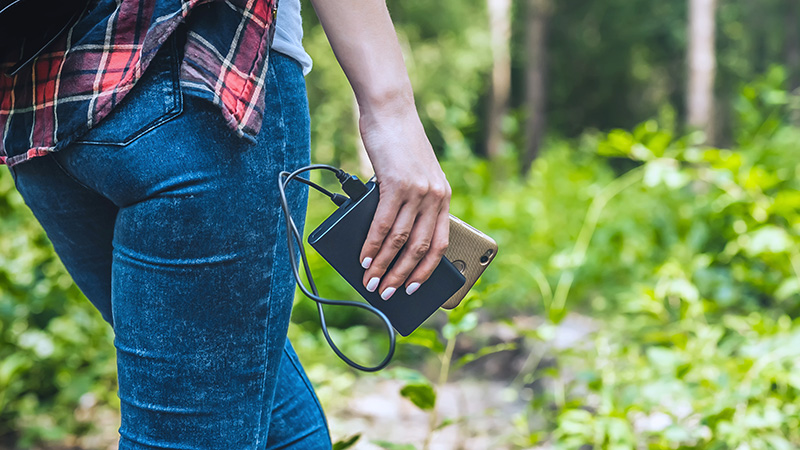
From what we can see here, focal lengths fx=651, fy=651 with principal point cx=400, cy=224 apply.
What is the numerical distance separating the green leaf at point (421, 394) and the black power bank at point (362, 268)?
1.78ft

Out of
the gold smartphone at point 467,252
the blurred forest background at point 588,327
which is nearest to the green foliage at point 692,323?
the blurred forest background at point 588,327

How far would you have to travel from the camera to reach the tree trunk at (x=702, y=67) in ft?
15.2

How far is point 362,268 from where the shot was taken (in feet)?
2.42

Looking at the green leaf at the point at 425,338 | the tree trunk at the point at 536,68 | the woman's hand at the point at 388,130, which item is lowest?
the tree trunk at the point at 536,68

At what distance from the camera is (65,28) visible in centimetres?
66

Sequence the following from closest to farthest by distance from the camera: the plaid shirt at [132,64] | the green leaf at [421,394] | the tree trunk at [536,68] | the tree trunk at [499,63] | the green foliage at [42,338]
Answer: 1. the plaid shirt at [132,64]
2. the green leaf at [421,394]
3. the green foliage at [42,338]
4. the tree trunk at [536,68]
5. the tree trunk at [499,63]

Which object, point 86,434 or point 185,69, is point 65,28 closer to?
point 185,69

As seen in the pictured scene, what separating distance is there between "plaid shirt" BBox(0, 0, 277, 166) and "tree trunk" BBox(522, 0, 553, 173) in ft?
30.6

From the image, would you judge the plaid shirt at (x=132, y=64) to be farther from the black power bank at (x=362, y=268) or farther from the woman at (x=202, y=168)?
the black power bank at (x=362, y=268)

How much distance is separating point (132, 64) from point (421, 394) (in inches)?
34.4

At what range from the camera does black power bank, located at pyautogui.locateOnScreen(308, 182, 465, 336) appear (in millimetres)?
719

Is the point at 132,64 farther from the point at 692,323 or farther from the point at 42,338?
the point at 692,323

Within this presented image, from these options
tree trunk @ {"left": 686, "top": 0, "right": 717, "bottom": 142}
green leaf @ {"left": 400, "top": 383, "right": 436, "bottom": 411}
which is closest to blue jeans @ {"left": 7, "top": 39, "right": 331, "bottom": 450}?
green leaf @ {"left": 400, "top": 383, "right": 436, "bottom": 411}

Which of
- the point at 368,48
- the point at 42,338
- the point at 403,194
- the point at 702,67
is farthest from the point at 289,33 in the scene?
the point at 702,67
